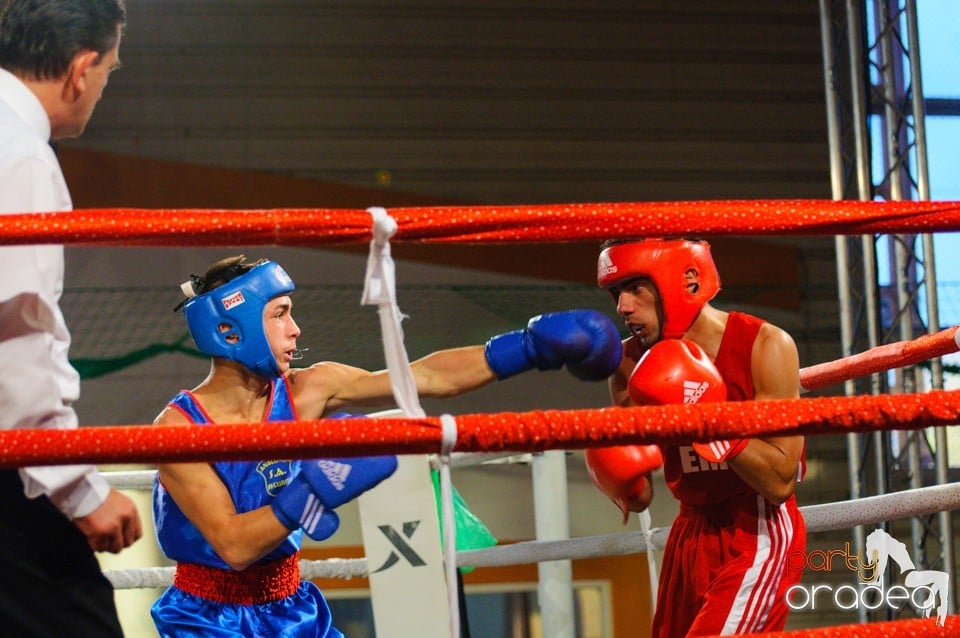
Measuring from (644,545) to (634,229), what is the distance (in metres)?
1.29

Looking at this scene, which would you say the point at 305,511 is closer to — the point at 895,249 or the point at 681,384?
the point at 681,384

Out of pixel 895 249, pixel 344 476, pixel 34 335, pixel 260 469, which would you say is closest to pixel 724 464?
pixel 344 476

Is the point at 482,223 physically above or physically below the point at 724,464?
above

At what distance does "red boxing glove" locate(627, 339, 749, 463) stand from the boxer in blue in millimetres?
153

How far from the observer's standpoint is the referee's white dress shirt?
1175 millimetres

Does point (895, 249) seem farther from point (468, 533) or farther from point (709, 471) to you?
point (709, 471)

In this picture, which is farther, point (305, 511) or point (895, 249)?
point (895, 249)

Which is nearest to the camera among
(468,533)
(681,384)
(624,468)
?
(681,384)

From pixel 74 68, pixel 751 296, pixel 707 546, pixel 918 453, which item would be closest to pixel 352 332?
pixel 751 296

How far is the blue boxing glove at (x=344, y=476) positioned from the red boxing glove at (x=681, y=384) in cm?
41

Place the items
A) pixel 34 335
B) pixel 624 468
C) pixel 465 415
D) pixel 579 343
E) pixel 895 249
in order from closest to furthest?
1. pixel 465 415
2. pixel 34 335
3. pixel 579 343
4. pixel 624 468
5. pixel 895 249

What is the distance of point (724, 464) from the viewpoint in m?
1.86

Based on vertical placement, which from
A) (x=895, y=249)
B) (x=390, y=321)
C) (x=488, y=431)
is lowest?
(x=488, y=431)

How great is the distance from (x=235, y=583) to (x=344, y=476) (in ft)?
1.43
